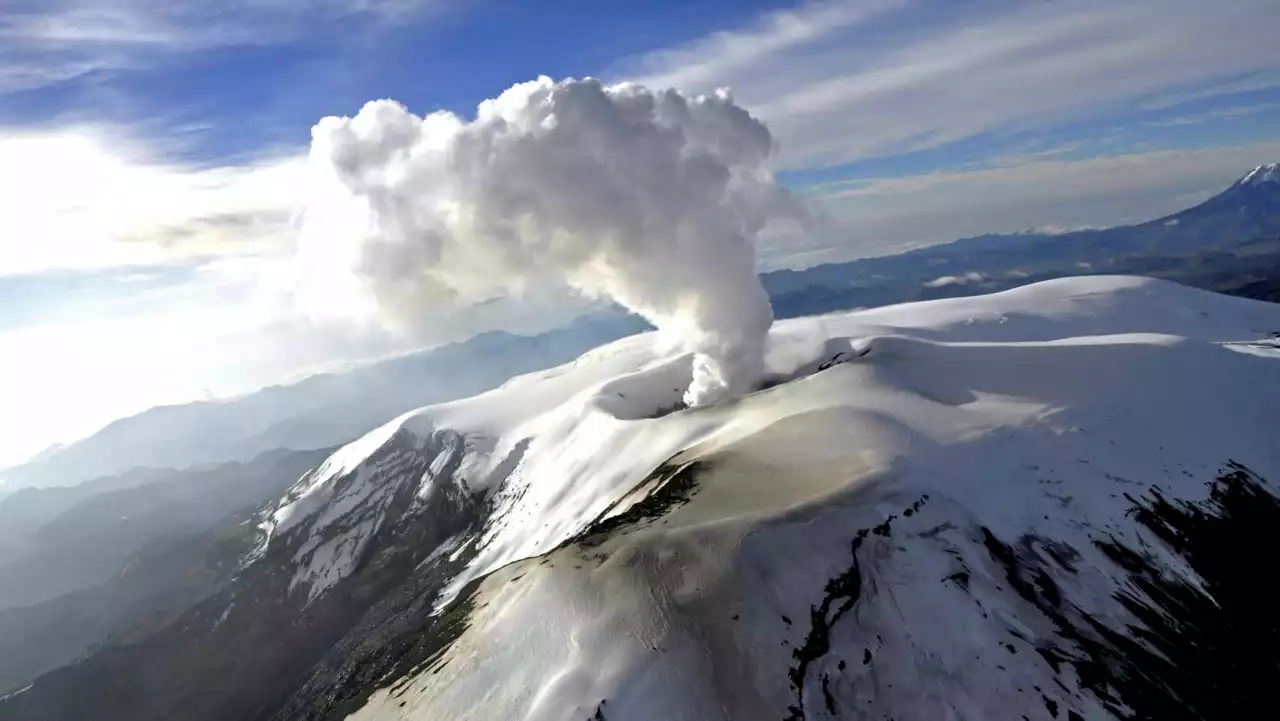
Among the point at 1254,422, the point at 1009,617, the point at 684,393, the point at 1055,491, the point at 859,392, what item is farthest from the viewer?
the point at 684,393

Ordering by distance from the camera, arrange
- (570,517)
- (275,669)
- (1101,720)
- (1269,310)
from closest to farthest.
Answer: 1. (1101,720)
2. (570,517)
3. (275,669)
4. (1269,310)

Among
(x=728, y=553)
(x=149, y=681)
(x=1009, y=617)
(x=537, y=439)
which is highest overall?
(x=728, y=553)

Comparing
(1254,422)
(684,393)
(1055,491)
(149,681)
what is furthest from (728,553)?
(149,681)

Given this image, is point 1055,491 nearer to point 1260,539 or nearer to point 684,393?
point 1260,539

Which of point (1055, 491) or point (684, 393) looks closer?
point (1055, 491)

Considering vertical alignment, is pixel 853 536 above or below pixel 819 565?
above

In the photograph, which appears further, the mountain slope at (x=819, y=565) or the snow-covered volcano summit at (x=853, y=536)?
the mountain slope at (x=819, y=565)

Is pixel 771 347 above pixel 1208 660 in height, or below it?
above

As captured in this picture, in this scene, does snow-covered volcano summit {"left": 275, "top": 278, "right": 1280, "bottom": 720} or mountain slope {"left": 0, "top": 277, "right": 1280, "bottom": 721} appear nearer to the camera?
snow-covered volcano summit {"left": 275, "top": 278, "right": 1280, "bottom": 720}
